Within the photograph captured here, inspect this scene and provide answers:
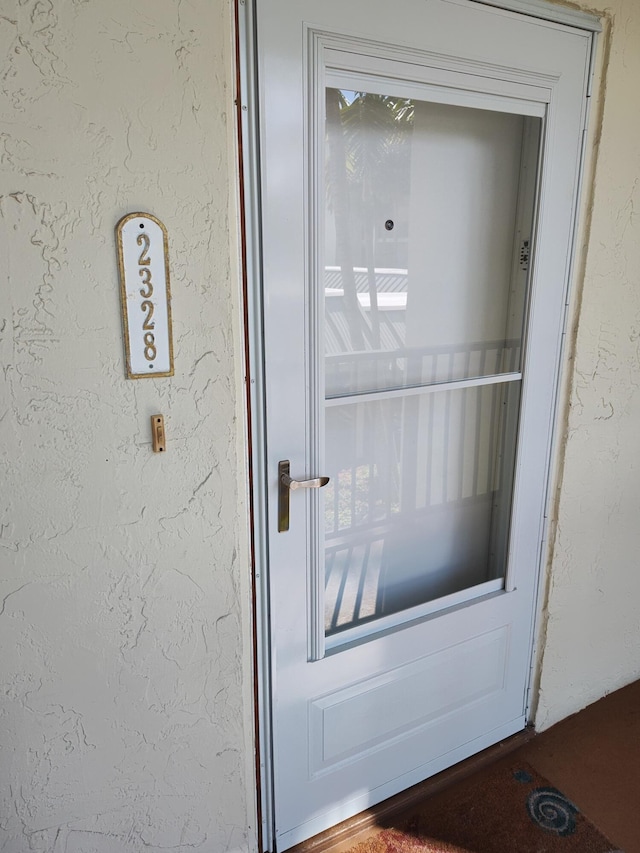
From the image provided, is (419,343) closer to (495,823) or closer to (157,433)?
(157,433)

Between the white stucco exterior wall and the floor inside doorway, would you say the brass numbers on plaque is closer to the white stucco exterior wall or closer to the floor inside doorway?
the white stucco exterior wall

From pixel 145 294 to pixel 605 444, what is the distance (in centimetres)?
147

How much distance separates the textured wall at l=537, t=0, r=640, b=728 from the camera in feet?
5.32

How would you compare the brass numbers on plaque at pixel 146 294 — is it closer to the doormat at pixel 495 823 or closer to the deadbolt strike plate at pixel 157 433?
the deadbolt strike plate at pixel 157 433

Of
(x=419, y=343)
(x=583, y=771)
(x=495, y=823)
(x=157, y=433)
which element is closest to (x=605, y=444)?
(x=419, y=343)

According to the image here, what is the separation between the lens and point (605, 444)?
1877 mm

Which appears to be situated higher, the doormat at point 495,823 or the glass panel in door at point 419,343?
the glass panel in door at point 419,343

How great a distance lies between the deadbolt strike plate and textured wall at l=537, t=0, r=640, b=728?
1193 mm

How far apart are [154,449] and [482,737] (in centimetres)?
143

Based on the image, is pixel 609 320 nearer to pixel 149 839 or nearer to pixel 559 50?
pixel 559 50

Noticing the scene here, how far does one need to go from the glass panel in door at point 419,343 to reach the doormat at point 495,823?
58 centimetres

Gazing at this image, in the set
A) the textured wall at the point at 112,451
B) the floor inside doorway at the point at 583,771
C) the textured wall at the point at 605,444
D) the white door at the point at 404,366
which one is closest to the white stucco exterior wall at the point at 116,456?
the textured wall at the point at 112,451

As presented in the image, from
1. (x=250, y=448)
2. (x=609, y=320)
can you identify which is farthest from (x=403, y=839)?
(x=609, y=320)

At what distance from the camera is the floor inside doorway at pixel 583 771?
5.41 feet
